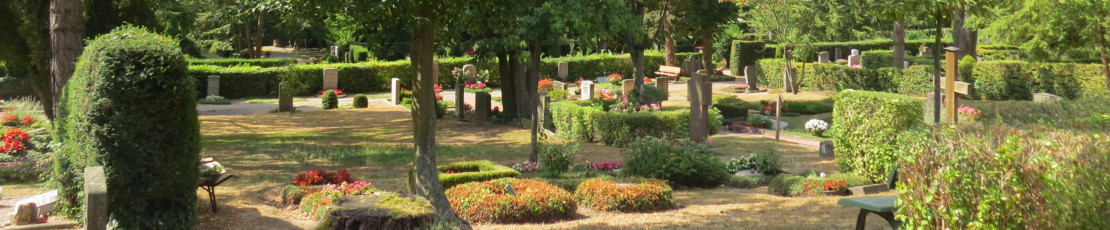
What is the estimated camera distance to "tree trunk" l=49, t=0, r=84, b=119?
15.0m

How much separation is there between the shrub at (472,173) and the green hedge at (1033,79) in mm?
21016

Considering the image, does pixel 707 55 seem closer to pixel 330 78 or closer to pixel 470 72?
pixel 470 72

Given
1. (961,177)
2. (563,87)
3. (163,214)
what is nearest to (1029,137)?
(961,177)

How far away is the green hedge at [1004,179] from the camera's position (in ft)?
20.1

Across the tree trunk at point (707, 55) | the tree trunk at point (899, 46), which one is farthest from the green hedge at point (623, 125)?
the tree trunk at point (707, 55)

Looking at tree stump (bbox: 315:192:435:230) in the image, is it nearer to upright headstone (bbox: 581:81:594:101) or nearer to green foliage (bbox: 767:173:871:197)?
green foliage (bbox: 767:173:871:197)

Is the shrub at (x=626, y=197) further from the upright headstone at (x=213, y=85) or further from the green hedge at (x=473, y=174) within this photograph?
the upright headstone at (x=213, y=85)

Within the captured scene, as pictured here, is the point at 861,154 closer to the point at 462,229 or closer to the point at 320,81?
the point at 462,229

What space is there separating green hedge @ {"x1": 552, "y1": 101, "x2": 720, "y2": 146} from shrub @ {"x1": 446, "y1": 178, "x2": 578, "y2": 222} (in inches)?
350

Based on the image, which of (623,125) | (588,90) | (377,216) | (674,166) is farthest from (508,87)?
(377,216)

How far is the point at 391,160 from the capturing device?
59.8 ft

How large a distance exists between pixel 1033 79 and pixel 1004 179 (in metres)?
27.3

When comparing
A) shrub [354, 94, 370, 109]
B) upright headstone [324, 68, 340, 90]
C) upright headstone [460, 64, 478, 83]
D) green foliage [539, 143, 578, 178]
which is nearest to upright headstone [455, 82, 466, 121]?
shrub [354, 94, 370, 109]

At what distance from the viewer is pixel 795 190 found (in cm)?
1350
